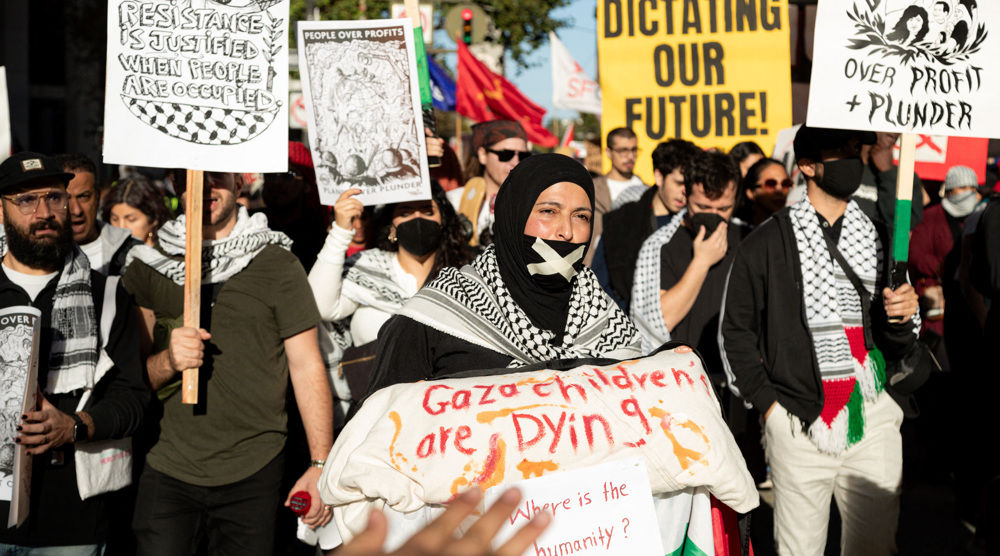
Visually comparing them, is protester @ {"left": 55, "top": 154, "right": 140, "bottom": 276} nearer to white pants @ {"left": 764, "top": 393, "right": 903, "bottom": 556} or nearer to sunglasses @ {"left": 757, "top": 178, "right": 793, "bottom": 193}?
white pants @ {"left": 764, "top": 393, "right": 903, "bottom": 556}

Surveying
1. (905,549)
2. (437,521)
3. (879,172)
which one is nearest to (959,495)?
(905,549)

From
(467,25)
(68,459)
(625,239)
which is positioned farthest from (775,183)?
(467,25)

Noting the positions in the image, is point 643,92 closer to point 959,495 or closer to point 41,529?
point 959,495

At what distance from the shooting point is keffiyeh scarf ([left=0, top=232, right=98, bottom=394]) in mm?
3438

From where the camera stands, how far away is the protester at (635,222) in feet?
17.7

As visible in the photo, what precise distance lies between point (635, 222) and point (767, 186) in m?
1.39

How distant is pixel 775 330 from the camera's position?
161 inches

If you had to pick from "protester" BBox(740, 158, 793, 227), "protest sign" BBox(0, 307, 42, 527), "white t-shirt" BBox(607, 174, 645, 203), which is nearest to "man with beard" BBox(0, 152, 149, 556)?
"protest sign" BBox(0, 307, 42, 527)

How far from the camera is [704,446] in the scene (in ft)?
7.34

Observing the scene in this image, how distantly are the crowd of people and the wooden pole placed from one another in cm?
6

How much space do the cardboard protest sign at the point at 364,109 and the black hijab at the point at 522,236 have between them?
1550mm

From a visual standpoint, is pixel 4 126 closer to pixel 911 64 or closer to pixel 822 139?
pixel 822 139

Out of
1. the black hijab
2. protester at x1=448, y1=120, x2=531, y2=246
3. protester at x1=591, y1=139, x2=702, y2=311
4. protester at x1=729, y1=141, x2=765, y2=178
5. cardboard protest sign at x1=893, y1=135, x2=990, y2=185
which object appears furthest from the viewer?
cardboard protest sign at x1=893, y1=135, x2=990, y2=185

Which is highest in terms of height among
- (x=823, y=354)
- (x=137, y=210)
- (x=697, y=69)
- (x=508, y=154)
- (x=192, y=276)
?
(x=697, y=69)
